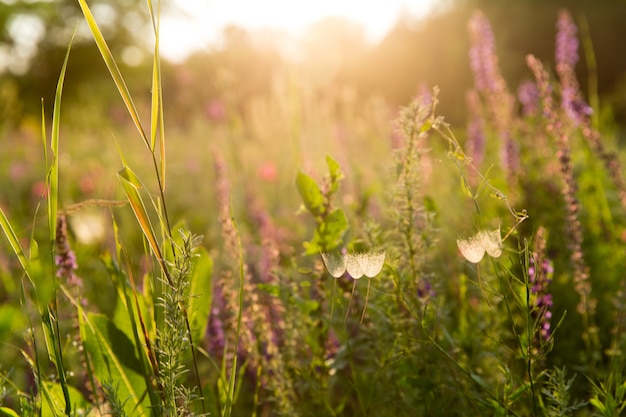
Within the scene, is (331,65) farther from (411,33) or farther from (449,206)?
(449,206)

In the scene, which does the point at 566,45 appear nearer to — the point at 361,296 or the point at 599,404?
the point at 361,296

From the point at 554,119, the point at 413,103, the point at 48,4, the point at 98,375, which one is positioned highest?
the point at 48,4

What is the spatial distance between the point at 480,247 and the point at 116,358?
77cm

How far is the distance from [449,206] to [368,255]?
6.75 feet

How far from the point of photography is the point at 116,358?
47.6 inches

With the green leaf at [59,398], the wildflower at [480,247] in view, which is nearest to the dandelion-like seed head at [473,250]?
the wildflower at [480,247]

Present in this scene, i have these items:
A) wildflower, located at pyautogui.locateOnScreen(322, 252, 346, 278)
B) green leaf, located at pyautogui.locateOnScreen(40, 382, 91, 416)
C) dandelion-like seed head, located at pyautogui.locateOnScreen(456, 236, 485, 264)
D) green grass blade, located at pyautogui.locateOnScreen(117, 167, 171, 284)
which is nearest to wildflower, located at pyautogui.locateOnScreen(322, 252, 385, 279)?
wildflower, located at pyautogui.locateOnScreen(322, 252, 346, 278)

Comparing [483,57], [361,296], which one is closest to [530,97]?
[483,57]

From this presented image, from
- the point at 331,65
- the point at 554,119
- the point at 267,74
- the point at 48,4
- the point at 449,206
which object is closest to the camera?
the point at 554,119

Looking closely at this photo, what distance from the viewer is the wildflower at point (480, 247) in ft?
2.66

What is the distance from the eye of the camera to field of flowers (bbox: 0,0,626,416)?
0.92 meters

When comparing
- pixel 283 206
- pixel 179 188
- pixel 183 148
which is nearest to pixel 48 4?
pixel 183 148

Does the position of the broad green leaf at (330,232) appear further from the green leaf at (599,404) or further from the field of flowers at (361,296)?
the green leaf at (599,404)

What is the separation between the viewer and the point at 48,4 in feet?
73.7
